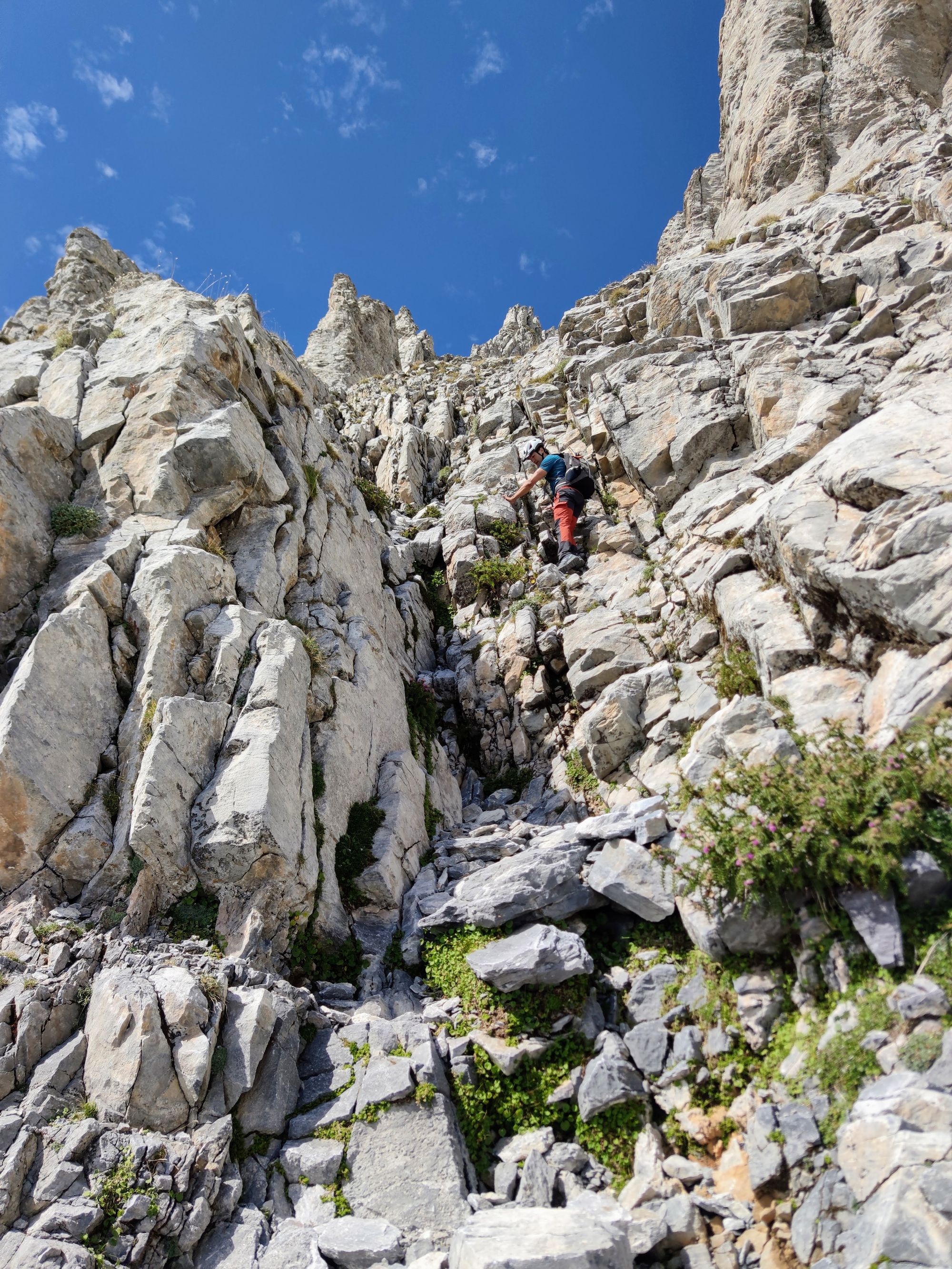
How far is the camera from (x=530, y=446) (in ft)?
72.8

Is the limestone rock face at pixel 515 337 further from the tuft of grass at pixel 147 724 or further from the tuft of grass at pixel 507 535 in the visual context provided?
the tuft of grass at pixel 147 724

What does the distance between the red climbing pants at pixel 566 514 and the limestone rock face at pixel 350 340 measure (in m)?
31.9

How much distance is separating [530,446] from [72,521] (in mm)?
14527

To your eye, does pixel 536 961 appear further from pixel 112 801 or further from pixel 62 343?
pixel 62 343

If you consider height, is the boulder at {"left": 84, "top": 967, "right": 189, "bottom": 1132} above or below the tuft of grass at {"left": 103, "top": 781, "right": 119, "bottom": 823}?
below

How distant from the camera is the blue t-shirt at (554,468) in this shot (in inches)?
765

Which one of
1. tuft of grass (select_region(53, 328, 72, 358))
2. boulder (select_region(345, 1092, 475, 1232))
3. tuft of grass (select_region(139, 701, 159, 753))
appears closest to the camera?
boulder (select_region(345, 1092, 475, 1232))

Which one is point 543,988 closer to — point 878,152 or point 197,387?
point 197,387

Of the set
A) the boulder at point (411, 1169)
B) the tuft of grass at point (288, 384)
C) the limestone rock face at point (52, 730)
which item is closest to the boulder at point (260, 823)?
the limestone rock face at point (52, 730)

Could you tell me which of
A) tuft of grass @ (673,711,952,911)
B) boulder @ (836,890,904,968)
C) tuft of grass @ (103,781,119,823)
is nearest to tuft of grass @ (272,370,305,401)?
tuft of grass @ (103,781,119,823)

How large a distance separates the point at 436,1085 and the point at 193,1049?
8.92 ft

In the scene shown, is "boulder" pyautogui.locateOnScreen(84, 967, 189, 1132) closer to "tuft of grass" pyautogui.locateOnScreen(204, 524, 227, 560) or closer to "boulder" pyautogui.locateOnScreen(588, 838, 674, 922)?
"boulder" pyautogui.locateOnScreen(588, 838, 674, 922)

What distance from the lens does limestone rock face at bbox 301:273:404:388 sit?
47.3m

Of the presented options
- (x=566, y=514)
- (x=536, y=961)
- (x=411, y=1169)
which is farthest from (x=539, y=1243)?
(x=566, y=514)
